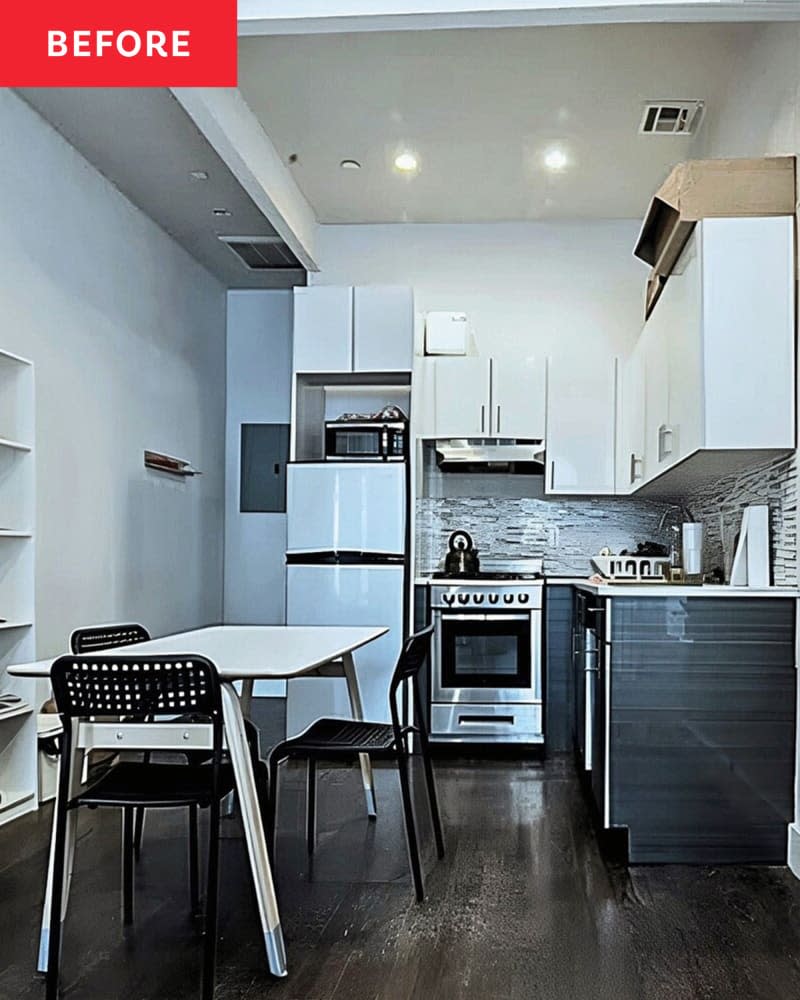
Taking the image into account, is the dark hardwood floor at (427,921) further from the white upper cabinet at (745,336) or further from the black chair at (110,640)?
the white upper cabinet at (745,336)

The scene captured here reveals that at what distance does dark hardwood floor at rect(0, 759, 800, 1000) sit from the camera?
104 inches

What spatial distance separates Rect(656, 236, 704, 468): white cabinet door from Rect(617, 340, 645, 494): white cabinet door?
2.61 ft

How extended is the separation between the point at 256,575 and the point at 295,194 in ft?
10.4

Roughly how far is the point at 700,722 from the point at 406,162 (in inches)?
127

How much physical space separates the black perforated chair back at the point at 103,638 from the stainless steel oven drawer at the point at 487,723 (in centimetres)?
219

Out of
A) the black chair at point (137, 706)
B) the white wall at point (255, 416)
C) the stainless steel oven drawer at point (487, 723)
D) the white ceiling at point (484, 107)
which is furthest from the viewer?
the white wall at point (255, 416)

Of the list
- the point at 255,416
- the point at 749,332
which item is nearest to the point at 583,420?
the point at 749,332

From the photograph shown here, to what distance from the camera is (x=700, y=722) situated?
3.70 meters

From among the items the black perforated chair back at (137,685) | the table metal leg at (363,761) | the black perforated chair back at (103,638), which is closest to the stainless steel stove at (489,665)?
the table metal leg at (363,761)

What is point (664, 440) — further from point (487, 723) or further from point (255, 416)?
point (255, 416)

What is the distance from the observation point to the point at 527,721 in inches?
221

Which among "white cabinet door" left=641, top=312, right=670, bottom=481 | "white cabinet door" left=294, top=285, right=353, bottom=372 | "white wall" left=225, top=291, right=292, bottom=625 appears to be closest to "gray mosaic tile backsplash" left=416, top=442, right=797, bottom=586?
"white cabinet door" left=294, top=285, right=353, bottom=372

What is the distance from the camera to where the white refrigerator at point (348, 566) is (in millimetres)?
5621

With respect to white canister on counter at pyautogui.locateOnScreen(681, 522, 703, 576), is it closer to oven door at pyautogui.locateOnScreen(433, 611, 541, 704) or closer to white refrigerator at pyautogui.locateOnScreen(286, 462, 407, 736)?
oven door at pyautogui.locateOnScreen(433, 611, 541, 704)
